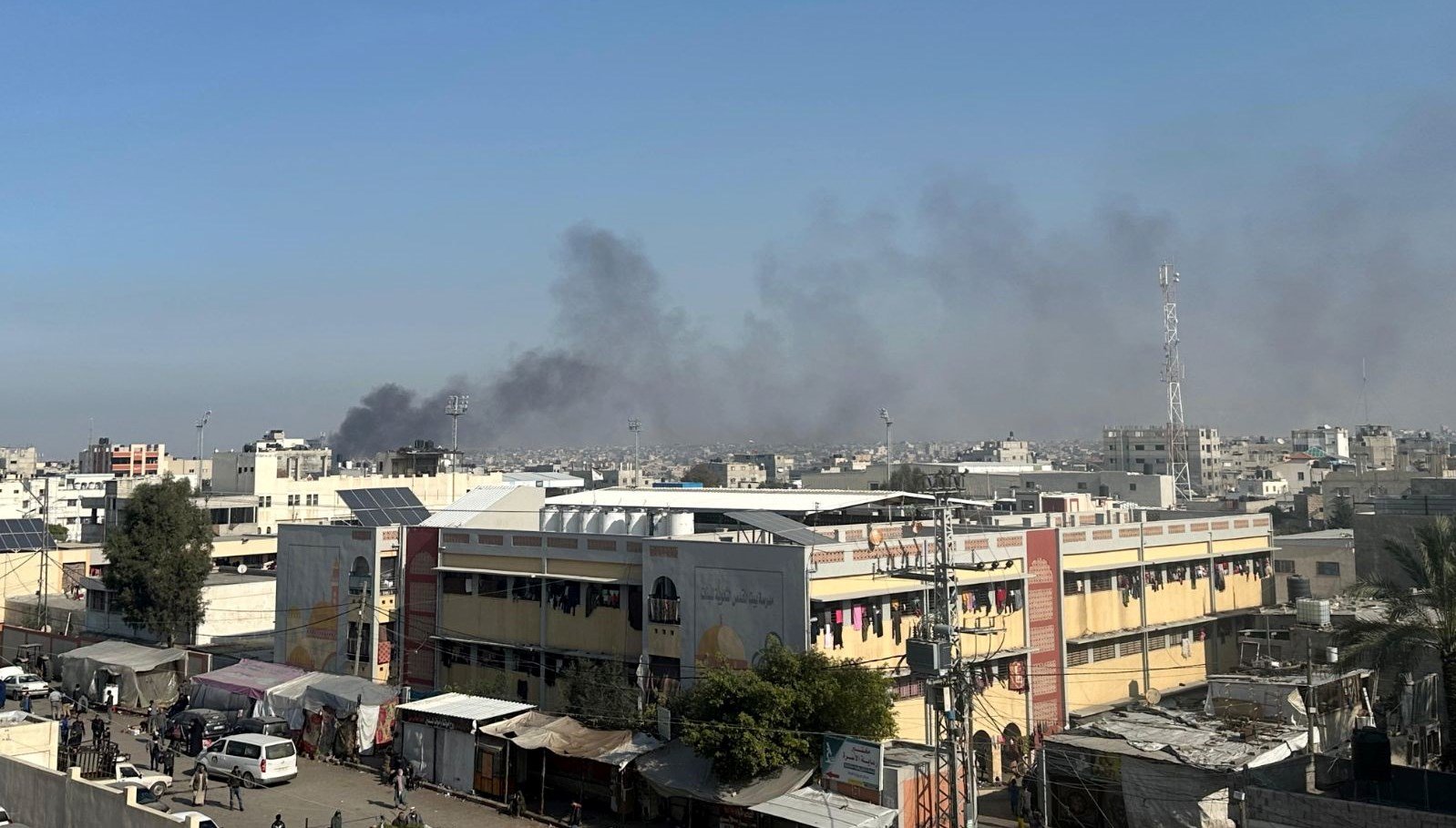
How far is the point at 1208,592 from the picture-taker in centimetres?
3738

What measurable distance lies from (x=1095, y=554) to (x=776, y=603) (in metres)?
12.4

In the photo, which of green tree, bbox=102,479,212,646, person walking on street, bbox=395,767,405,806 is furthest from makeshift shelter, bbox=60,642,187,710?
person walking on street, bbox=395,767,405,806

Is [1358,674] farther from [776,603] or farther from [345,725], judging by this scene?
[345,725]

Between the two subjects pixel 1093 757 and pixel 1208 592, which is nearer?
pixel 1093 757

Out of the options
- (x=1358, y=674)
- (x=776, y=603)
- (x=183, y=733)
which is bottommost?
(x=183, y=733)

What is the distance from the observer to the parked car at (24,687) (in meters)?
38.5

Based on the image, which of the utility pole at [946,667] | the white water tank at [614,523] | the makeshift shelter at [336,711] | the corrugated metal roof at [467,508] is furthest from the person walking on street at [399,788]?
the utility pole at [946,667]

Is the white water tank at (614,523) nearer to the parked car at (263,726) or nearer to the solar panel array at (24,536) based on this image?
the parked car at (263,726)

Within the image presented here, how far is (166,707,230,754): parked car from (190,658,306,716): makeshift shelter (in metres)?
0.55

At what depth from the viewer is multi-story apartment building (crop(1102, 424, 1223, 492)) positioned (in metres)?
149

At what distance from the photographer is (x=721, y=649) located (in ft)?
87.9

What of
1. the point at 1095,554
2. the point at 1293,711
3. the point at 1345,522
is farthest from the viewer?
the point at 1345,522

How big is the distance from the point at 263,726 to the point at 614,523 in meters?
11.0

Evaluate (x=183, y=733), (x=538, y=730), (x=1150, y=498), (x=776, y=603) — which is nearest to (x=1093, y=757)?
(x=776, y=603)
